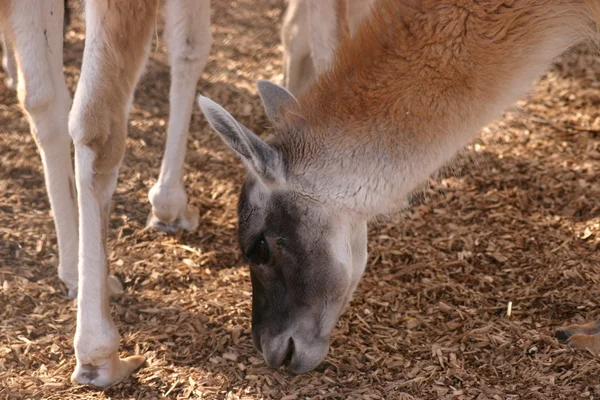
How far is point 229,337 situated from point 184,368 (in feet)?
1.30

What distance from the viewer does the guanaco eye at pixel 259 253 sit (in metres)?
4.55

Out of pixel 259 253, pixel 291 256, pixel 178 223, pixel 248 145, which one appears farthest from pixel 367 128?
pixel 178 223

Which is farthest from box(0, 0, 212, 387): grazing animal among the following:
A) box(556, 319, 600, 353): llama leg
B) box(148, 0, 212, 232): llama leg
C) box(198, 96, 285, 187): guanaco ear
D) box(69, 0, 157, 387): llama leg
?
box(556, 319, 600, 353): llama leg

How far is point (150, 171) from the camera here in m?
7.22

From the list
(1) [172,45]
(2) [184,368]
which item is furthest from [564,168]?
(2) [184,368]

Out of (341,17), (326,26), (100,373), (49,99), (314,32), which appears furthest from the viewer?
(314,32)

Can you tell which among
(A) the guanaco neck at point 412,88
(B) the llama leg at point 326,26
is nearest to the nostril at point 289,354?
(A) the guanaco neck at point 412,88

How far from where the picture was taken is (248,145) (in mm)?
4199

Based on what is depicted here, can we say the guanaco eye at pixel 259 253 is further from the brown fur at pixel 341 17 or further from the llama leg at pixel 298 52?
A: the llama leg at pixel 298 52

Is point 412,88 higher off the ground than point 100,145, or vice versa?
point 412,88

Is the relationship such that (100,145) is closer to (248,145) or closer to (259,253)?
(248,145)

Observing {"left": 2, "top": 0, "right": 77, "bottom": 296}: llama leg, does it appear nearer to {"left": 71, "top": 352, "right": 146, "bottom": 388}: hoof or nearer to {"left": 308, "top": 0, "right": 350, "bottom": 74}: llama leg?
{"left": 71, "top": 352, "right": 146, "bottom": 388}: hoof

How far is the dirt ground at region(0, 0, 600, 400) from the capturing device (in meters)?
4.80

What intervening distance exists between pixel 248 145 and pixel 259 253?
68cm
